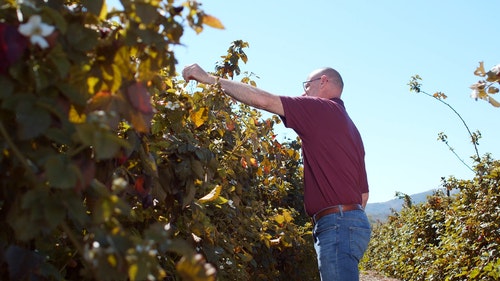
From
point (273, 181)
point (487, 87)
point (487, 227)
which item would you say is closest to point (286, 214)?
point (273, 181)

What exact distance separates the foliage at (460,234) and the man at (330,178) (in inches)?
108

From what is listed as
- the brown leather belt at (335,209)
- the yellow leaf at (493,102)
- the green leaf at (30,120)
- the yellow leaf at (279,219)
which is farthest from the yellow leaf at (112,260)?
the yellow leaf at (279,219)

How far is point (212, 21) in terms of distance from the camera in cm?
138

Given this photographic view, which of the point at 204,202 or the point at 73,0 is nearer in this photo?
the point at 73,0

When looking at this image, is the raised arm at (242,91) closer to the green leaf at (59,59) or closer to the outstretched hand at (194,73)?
the outstretched hand at (194,73)

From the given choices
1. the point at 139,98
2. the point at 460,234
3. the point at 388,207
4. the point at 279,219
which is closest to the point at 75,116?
the point at 139,98

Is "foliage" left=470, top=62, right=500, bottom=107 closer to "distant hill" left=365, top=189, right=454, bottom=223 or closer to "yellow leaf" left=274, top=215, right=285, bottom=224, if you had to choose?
"yellow leaf" left=274, top=215, right=285, bottom=224

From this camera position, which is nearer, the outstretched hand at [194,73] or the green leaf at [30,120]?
the green leaf at [30,120]

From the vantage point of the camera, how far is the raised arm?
2748mm

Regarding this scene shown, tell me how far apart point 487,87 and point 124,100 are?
1.08 meters

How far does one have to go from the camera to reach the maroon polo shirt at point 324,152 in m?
3.37

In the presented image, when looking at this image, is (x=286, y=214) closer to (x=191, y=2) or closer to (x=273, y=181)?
(x=273, y=181)

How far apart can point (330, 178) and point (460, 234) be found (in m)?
4.68

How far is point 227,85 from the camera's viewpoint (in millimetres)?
3049
